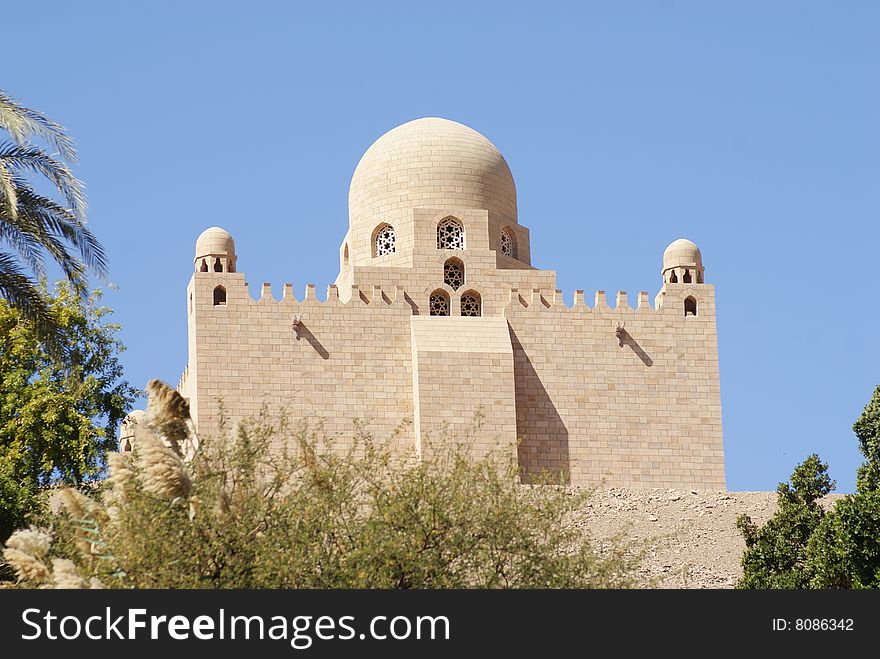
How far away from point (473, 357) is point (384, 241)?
14.2ft

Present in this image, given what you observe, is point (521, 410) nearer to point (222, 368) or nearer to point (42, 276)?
point (222, 368)

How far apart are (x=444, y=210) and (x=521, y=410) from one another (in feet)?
16.4

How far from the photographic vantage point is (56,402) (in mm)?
32719

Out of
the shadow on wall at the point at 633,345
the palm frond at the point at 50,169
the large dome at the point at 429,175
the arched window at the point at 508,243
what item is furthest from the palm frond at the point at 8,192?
the arched window at the point at 508,243

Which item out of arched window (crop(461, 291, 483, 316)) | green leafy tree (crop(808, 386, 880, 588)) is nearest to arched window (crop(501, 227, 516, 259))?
arched window (crop(461, 291, 483, 316))

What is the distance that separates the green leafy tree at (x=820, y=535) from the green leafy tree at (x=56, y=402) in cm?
1306

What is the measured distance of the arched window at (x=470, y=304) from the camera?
115 feet

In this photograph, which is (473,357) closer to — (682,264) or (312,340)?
(312,340)

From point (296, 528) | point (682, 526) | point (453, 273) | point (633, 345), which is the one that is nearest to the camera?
point (296, 528)

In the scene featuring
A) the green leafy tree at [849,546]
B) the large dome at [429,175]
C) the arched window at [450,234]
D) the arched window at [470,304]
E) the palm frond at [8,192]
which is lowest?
the green leafy tree at [849,546]

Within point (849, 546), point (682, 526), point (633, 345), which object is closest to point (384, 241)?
point (633, 345)

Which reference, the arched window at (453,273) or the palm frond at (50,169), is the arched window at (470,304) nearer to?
the arched window at (453,273)
